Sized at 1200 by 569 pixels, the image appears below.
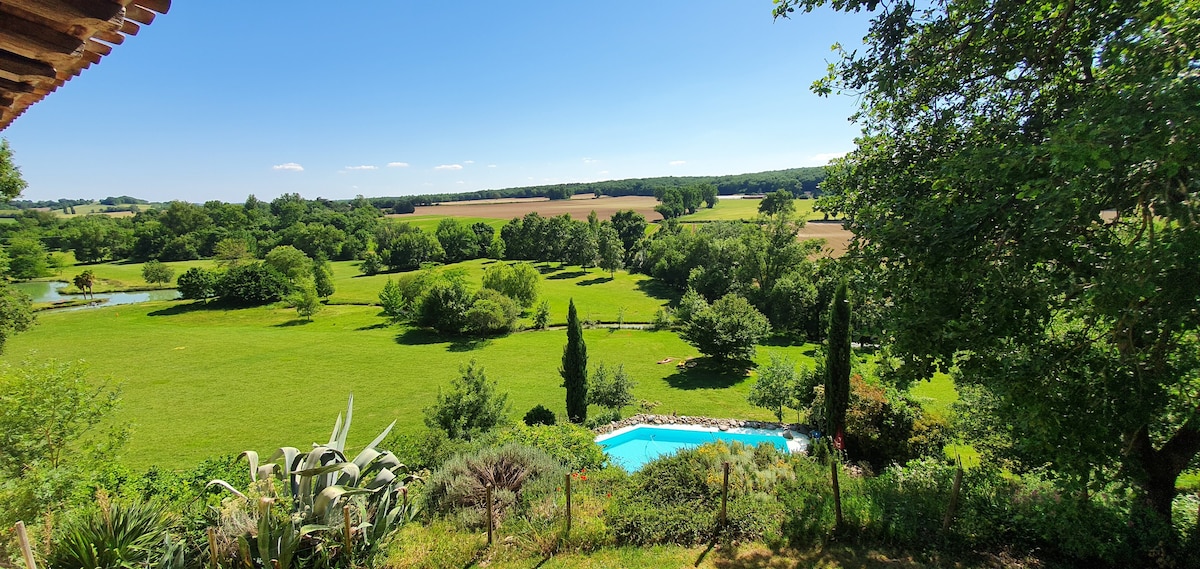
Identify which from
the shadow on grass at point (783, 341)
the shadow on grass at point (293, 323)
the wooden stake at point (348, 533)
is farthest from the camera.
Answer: the shadow on grass at point (293, 323)

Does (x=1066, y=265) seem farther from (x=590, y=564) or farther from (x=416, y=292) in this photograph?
(x=416, y=292)

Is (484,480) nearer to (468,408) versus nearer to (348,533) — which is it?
(348,533)

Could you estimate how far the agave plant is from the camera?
535 cm

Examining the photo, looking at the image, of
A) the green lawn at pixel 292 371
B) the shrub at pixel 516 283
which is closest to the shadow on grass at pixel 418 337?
the green lawn at pixel 292 371

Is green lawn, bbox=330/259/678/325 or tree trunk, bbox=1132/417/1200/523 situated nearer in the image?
tree trunk, bbox=1132/417/1200/523

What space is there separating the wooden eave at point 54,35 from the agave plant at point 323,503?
185 inches

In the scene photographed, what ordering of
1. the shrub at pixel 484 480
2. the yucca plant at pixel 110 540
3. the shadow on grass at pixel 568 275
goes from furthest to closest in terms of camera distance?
the shadow on grass at pixel 568 275
the shrub at pixel 484 480
the yucca plant at pixel 110 540

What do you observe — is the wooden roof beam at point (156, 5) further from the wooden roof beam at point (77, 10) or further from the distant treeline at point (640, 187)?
the distant treeline at point (640, 187)

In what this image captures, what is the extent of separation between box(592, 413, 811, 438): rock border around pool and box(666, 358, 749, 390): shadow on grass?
→ 6.49 meters

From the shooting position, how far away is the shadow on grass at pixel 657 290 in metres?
52.9

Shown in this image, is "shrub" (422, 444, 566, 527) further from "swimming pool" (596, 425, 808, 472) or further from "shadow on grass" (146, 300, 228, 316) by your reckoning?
"shadow on grass" (146, 300, 228, 316)

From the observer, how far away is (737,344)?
2764cm

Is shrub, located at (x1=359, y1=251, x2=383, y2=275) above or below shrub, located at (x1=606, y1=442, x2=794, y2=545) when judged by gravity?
below

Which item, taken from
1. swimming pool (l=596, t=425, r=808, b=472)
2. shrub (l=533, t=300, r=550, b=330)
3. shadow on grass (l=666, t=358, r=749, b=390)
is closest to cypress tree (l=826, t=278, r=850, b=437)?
swimming pool (l=596, t=425, r=808, b=472)
